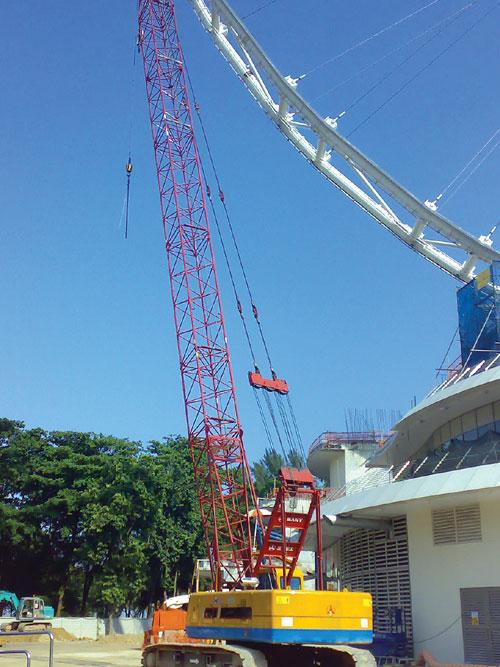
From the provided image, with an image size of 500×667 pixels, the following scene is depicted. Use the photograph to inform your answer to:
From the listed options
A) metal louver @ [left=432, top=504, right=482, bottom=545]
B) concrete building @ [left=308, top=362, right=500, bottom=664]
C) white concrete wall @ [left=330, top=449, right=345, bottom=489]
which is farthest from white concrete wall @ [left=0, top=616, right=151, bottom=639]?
metal louver @ [left=432, top=504, right=482, bottom=545]

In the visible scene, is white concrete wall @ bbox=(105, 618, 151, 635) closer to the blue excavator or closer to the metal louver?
the blue excavator

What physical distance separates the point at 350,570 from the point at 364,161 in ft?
67.9

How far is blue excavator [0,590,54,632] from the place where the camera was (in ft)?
130

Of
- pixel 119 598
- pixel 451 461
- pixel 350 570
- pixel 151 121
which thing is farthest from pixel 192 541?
pixel 451 461

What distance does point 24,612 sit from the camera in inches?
1886

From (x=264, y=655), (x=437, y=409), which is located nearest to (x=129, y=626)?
(x=437, y=409)

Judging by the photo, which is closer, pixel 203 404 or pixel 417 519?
pixel 417 519

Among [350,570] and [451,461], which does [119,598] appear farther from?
[451,461]

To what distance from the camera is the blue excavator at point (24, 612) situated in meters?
39.7

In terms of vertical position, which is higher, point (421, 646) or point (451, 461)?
point (451, 461)

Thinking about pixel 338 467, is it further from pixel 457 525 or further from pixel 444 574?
pixel 457 525

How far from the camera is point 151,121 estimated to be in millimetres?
46438

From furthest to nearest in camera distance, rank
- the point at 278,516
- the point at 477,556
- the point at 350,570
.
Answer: the point at 350,570 → the point at 477,556 → the point at 278,516

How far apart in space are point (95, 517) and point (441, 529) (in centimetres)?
3458
